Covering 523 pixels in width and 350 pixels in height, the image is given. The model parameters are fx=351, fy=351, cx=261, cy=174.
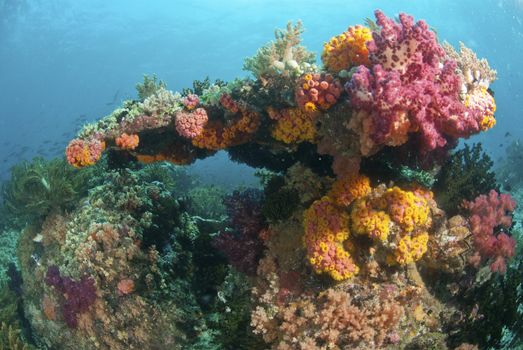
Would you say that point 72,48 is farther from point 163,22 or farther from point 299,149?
point 299,149

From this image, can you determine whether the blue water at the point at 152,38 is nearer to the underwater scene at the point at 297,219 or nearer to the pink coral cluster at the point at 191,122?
the underwater scene at the point at 297,219

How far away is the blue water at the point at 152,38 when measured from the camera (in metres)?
71.7

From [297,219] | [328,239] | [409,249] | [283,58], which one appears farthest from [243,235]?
[283,58]

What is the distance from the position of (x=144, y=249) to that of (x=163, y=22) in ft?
265

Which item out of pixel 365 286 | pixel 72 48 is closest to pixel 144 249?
pixel 365 286

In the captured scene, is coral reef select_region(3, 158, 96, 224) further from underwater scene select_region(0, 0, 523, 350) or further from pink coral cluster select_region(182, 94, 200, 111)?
pink coral cluster select_region(182, 94, 200, 111)

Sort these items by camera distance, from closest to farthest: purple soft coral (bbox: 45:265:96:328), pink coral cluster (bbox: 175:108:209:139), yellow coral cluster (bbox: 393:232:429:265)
A: yellow coral cluster (bbox: 393:232:429:265)
pink coral cluster (bbox: 175:108:209:139)
purple soft coral (bbox: 45:265:96:328)

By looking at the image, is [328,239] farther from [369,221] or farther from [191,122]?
[191,122]

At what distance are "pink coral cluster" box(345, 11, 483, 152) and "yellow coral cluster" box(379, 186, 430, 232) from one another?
686 millimetres

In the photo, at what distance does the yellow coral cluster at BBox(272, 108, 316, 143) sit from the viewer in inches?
207

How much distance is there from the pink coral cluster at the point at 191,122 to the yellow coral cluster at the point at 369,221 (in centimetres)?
278

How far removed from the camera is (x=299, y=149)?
20.2ft

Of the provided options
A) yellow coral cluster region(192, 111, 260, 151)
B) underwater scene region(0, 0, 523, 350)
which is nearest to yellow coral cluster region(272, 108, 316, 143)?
underwater scene region(0, 0, 523, 350)

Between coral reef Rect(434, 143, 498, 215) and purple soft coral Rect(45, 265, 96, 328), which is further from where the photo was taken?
purple soft coral Rect(45, 265, 96, 328)
